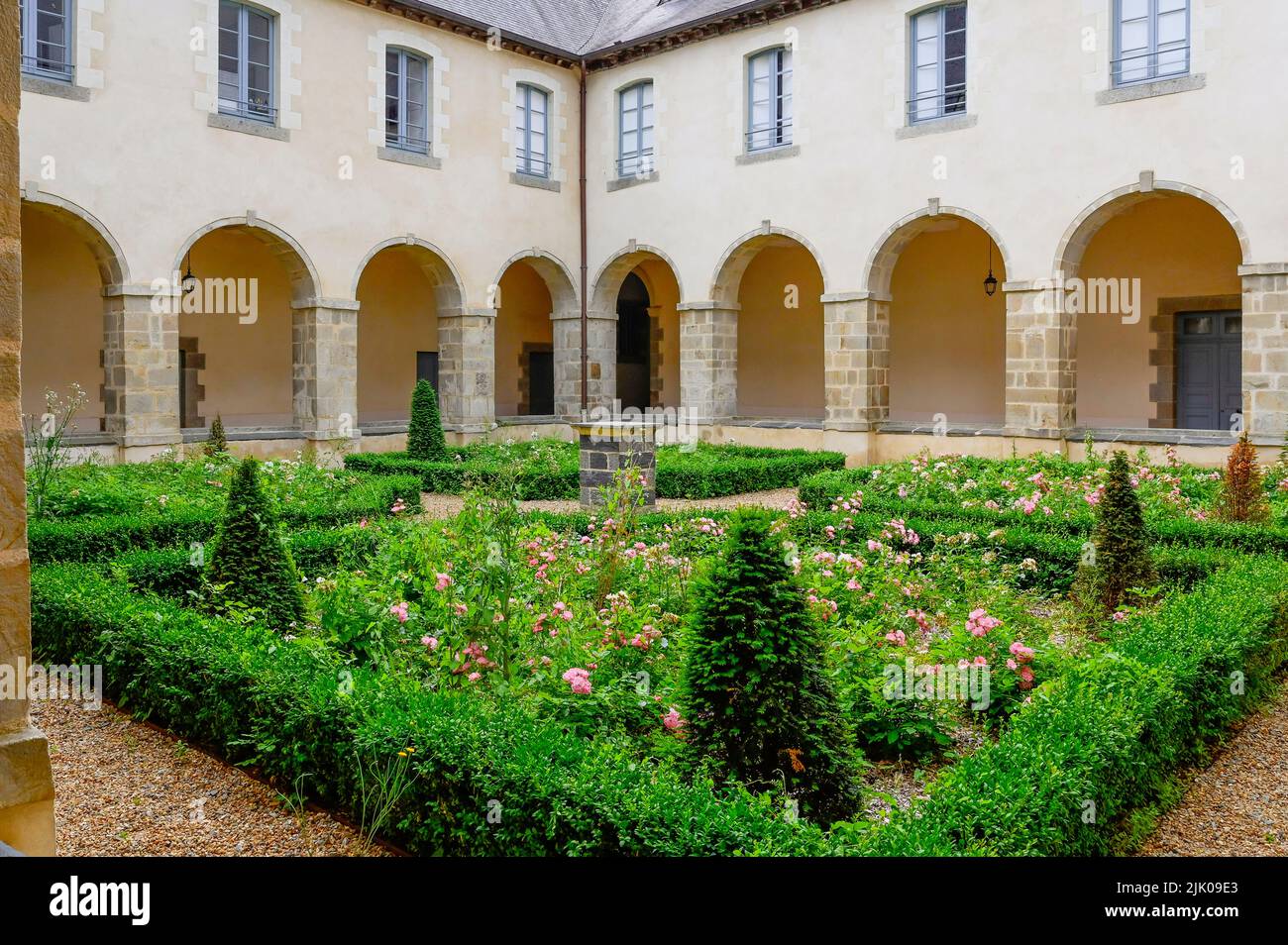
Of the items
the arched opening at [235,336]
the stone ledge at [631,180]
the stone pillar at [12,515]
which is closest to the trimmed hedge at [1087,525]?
the stone pillar at [12,515]

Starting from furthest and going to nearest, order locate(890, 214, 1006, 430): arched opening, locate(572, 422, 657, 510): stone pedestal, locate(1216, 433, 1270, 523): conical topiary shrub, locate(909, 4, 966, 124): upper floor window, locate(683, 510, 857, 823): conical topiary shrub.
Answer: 1. locate(890, 214, 1006, 430): arched opening
2. locate(909, 4, 966, 124): upper floor window
3. locate(572, 422, 657, 510): stone pedestal
4. locate(1216, 433, 1270, 523): conical topiary shrub
5. locate(683, 510, 857, 823): conical topiary shrub

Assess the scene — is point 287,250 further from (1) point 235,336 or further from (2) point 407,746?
(2) point 407,746

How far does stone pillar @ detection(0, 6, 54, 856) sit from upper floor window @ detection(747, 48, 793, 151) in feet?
43.5

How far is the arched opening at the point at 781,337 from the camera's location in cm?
1795

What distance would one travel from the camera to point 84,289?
14242mm

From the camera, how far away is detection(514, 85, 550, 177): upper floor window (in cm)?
1589

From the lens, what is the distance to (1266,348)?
10820mm

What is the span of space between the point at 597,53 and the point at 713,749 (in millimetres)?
14439

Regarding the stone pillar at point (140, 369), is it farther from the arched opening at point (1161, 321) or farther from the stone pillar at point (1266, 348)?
the stone pillar at point (1266, 348)

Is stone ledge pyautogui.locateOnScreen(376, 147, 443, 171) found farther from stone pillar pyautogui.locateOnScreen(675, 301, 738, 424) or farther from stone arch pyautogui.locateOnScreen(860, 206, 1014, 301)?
stone arch pyautogui.locateOnScreen(860, 206, 1014, 301)

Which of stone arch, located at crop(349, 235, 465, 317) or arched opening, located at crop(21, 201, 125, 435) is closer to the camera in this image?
arched opening, located at crop(21, 201, 125, 435)

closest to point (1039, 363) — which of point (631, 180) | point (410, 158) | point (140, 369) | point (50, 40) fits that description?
point (631, 180)

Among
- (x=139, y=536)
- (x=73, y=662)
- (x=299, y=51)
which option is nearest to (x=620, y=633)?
(x=73, y=662)

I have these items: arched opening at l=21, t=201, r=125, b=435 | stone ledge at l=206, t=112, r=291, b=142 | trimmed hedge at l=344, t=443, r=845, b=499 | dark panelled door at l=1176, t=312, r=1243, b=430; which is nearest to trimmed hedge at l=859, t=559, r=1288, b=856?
trimmed hedge at l=344, t=443, r=845, b=499
